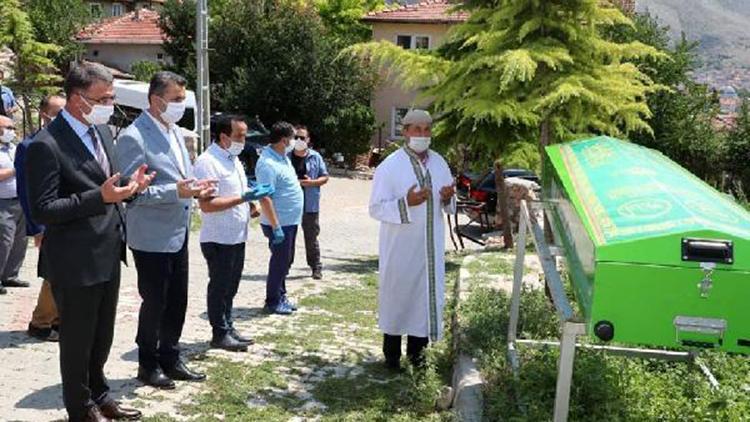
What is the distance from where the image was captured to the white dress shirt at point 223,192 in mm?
6391

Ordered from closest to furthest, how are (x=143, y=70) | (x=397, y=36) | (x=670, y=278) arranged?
1. (x=670, y=278)
2. (x=143, y=70)
3. (x=397, y=36)

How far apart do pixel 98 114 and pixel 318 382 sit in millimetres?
2708

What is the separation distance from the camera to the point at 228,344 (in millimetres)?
6762

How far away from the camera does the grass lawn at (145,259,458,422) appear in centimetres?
536

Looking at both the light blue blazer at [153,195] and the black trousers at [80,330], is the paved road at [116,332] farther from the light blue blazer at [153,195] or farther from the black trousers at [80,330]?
the light blue blazer at [153,195]

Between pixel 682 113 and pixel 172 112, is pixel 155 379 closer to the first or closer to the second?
pixel 172 112

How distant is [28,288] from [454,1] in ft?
23.8

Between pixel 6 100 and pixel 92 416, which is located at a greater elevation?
pixel 6 100

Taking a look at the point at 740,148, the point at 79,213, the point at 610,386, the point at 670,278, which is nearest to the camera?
the point at 670,278

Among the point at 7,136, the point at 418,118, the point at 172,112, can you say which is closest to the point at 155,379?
the point at 172,112

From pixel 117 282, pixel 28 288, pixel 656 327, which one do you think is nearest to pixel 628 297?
pixel 656 327

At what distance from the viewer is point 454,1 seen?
12234 millimetres

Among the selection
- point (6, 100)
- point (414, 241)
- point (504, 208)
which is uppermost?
point (6, 100)

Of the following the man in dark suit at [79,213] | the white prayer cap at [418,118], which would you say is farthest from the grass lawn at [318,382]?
the white prayer cap at [418,118]
